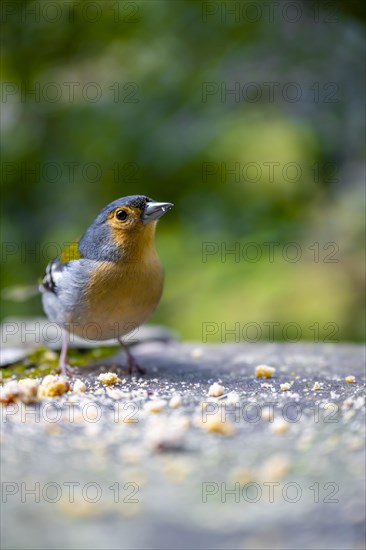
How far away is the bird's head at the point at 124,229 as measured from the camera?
330cm

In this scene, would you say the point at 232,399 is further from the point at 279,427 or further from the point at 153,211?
the point at 153,211

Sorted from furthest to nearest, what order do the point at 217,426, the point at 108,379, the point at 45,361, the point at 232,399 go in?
the point at 45,361, the point at 108,379, the point at 232,399, the point at 217,426

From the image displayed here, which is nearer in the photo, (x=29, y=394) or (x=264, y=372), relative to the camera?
(x=29, y=394)

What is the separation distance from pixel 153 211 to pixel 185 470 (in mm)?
1617

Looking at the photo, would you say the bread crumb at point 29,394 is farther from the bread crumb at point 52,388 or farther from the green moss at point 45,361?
the green moss at point 45,361

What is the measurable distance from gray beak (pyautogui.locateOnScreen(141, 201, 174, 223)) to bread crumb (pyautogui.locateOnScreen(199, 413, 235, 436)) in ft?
4.16

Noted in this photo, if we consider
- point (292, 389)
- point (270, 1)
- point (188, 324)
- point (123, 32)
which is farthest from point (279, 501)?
point (270, 1)

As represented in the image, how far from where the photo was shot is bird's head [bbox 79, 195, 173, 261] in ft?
10.8

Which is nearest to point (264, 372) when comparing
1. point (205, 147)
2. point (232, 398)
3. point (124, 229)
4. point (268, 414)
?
point (232, 398)

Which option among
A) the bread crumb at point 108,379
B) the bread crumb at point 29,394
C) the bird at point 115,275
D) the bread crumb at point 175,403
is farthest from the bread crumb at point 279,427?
the bird at point 115,275

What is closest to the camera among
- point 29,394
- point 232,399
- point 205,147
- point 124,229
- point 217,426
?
point 217,426

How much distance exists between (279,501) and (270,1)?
5446 mm

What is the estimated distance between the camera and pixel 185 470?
1913 mm

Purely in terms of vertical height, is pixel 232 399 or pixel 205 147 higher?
pixel 205 147
